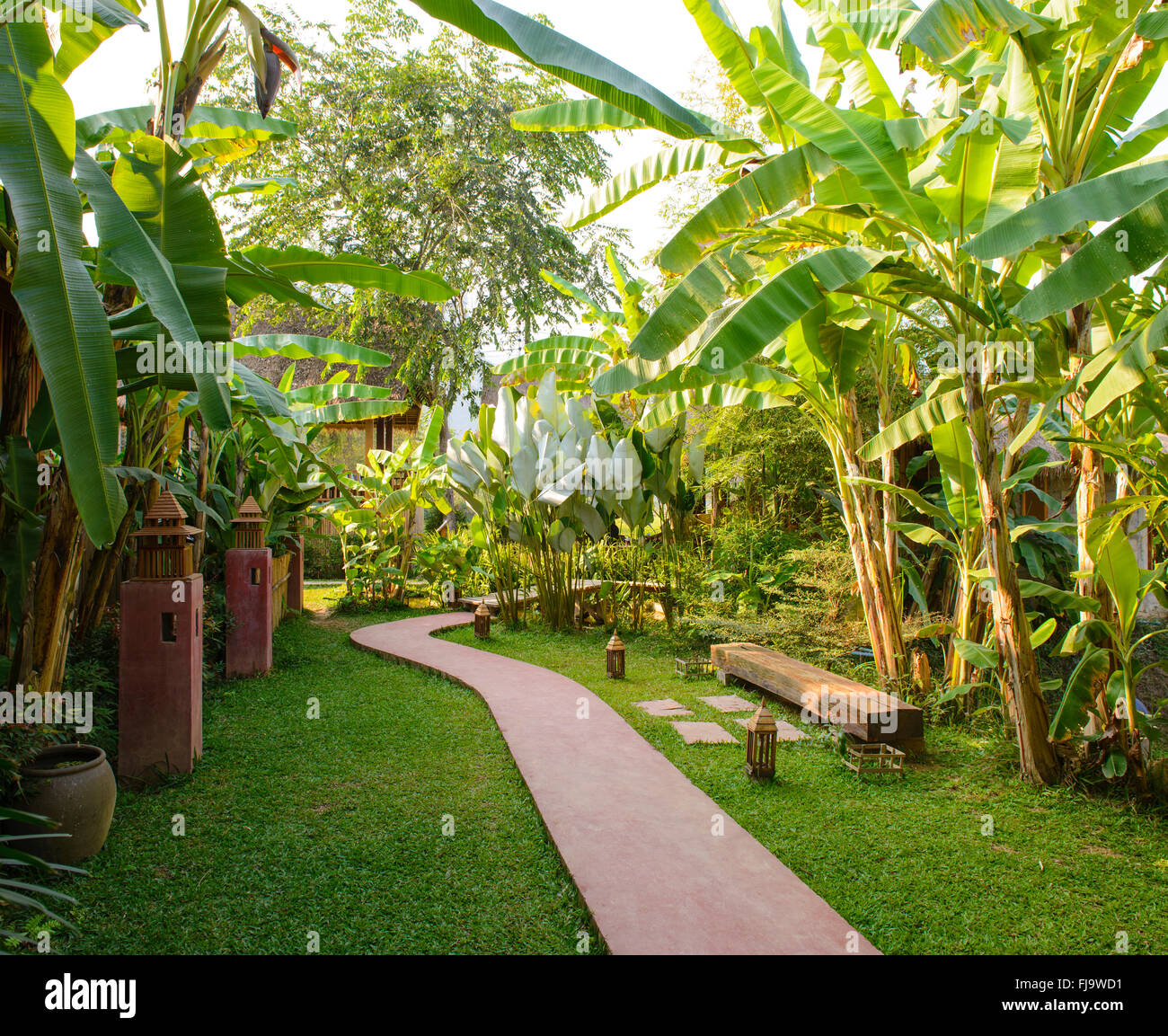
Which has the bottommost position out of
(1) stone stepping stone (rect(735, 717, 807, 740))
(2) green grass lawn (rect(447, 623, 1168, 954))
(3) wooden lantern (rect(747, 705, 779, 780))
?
(2) green grass lawn (rect(447, 623, 1168, 954))

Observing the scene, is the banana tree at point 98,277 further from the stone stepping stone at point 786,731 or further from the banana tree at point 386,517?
Answer: the banana tree at point 386,517

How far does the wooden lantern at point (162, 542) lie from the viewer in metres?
4.25

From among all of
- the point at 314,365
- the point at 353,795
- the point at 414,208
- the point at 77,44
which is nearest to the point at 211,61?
the point at 77,44

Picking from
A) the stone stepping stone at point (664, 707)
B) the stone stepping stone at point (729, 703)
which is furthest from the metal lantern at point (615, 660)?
the stone stepping stone at point (729, 703)

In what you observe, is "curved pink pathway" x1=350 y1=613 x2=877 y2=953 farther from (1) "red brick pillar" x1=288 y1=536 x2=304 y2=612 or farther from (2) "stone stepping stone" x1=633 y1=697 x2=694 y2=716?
(1) "red brick pillar" x1=288 y1=536 x2=304 y2=612

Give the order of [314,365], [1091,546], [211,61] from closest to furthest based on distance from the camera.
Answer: [211,61]
[1091,546]
[314,365]

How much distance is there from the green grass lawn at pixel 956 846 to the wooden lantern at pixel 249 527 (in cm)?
395

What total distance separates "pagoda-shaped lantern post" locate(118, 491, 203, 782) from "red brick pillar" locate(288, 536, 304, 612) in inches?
240

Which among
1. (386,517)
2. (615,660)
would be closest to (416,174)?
(386,517)

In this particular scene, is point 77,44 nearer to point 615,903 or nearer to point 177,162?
point 177,162

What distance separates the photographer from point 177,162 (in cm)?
288

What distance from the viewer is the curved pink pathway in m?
2.66

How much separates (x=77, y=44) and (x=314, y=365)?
54.6ft

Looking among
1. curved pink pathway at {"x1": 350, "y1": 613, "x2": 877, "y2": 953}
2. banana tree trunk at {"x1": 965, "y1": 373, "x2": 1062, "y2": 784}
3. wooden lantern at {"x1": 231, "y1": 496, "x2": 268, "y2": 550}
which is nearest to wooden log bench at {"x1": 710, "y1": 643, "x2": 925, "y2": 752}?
banana tree trunk at {"x1": 965, "y1": 373, "x2": 1062, "y2": 784}
